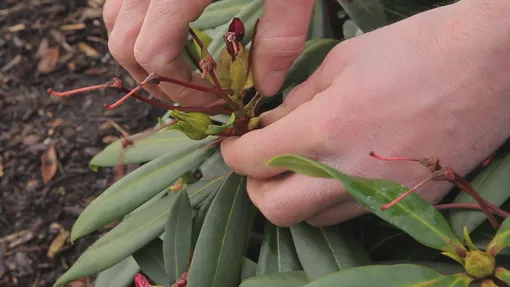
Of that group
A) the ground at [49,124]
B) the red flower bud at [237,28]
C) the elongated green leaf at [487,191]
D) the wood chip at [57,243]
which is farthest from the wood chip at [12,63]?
the elongated green leaf at [487,191]

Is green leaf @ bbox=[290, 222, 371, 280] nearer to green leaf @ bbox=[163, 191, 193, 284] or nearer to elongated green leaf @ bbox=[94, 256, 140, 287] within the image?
green leaf @ bbox=[163, 191, 193, 284]

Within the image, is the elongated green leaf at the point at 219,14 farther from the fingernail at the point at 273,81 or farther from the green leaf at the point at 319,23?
the fingernail at the point at 273,81

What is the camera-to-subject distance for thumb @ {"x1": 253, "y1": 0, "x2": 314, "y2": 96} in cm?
71

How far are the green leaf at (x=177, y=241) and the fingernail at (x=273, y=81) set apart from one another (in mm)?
187

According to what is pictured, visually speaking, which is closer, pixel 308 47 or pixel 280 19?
pixel 280 19

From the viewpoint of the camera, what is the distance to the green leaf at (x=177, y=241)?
0.84m

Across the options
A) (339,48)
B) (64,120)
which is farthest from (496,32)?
(64,120)

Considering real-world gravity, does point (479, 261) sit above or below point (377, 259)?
above

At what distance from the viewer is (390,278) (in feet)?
1.87

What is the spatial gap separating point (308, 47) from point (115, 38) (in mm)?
292

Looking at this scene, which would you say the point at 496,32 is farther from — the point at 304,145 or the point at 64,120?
the point at 64,120

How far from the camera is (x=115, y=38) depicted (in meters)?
0.76

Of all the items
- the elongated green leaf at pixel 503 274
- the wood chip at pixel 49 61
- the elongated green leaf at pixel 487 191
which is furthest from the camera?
the wood chip at pixel 49 61

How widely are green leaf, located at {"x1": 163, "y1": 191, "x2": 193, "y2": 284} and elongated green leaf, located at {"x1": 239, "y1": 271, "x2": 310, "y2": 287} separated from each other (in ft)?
0.48
